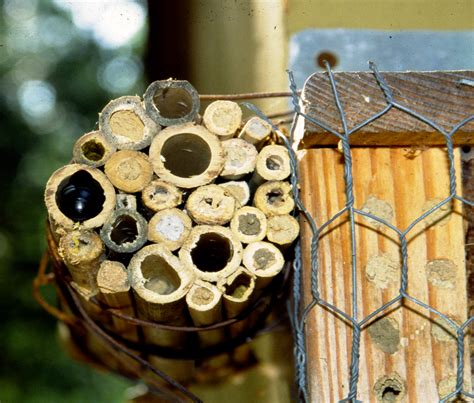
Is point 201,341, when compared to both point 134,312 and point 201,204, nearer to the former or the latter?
point 134,312

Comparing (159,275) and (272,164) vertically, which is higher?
(272,164)

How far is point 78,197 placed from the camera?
43.8 inches

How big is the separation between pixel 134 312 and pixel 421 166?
449 millimetres

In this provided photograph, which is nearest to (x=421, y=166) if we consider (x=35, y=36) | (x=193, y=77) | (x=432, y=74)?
(x=432, y=74)

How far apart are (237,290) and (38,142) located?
3902 mm

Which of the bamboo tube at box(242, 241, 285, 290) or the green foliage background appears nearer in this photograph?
the bamboo tube at box(242, 241, 285, 290)

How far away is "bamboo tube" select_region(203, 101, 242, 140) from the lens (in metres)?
1.15

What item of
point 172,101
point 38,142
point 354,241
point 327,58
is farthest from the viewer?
point 38,142

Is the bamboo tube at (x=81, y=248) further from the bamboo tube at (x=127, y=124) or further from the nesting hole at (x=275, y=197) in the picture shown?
the nesting hole at (x=275, y=197)

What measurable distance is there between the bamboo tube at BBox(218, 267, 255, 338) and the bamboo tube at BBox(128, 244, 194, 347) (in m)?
0.05

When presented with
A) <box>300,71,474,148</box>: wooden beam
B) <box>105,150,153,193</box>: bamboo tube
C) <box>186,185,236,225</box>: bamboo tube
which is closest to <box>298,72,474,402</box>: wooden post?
<box>300,71,474,148</box>: wooden beam

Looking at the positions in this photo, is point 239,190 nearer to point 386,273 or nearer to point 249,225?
point 249,225

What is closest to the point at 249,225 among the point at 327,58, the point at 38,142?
the point at 327,58

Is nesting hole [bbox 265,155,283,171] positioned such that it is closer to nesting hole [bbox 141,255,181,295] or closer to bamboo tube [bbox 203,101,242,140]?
bamboo tube [bbox 203,101,242,140]
